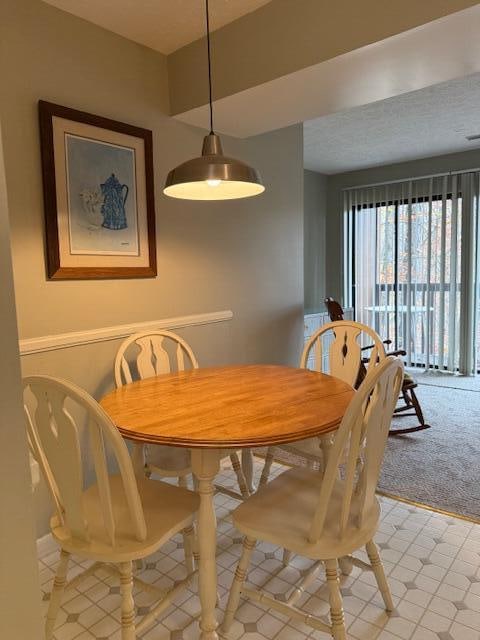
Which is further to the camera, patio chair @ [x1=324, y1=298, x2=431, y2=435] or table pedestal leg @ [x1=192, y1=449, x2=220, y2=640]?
patio chair @ [x1=324, y1=298, x2=431, y2=435]

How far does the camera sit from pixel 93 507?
1.48m

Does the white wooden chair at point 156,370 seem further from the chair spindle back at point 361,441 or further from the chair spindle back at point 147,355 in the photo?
the chair spindle back at point 361,441

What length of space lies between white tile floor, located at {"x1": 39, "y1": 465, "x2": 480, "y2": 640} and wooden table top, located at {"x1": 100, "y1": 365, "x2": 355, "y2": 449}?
727 mm

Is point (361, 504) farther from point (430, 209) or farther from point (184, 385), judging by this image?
point (430, 209)

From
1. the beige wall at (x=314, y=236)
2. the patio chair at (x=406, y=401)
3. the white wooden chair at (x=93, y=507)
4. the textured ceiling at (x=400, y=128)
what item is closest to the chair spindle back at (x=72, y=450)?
the white wooden chair at (x=93, y=507)

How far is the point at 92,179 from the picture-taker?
212 cm

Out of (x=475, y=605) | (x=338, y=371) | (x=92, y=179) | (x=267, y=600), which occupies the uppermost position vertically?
(x=92, y=179)

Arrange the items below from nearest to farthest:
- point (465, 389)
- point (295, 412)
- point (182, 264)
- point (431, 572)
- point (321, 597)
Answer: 1. point (295, 412)
2. point (321, 597)
3. point (431, 572)
4. point (182, 264)
5. point (465, 389)

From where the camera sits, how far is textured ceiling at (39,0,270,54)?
1.97 m

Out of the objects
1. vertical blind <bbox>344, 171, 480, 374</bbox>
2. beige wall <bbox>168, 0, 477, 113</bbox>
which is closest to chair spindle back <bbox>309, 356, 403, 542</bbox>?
beige wall <bbox>168, 0, 477, 113</bbox>

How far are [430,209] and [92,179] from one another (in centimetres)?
397

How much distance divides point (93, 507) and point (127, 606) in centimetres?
33

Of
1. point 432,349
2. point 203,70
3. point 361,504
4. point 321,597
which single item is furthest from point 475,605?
point 432,349

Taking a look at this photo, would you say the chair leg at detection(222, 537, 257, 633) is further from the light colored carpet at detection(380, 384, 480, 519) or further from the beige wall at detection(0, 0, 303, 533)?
the light colored carpet at detection(380, 384, 480, 519)
